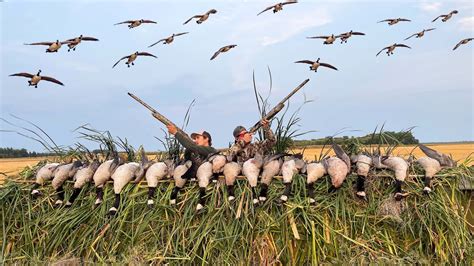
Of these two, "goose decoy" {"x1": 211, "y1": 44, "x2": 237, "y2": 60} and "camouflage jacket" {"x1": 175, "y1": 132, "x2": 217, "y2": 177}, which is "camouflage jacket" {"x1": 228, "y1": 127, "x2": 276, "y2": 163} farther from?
"goose decoy" {"x1": 211, "y1": 44, "x2": 237, "y2": 60}

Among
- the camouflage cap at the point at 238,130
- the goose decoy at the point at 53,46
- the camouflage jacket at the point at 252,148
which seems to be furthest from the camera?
the goose decoy at the point at 53,46

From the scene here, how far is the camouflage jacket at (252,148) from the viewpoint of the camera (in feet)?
22.0

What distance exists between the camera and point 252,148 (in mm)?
6852

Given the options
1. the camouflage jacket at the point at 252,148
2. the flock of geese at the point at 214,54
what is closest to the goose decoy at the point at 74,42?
the flock of geese at the point at 214,54

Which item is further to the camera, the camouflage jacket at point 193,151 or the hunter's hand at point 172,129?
the hunter's hand at point 172,129

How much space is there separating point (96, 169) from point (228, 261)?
2.30 metres

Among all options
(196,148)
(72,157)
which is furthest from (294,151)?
(72,157)

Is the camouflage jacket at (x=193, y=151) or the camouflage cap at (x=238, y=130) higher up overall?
the camouflage cap at (x=238, y=130)

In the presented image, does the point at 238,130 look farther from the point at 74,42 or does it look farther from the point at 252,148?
the point at 74,42

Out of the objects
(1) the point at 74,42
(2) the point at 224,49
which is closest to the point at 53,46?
(1) the point at 74,42

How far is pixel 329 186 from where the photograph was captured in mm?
5828

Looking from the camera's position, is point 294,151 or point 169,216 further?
point 294,151

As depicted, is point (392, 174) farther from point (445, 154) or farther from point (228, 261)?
point (228, 261)

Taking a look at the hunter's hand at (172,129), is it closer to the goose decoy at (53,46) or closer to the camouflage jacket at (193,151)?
the camouflage jacket at (193,151)
